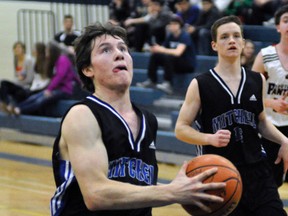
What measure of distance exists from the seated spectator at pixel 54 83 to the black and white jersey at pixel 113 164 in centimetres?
999

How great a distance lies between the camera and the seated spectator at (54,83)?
13.7 meters

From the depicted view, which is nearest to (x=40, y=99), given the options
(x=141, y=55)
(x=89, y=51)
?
(x=141, y=55)

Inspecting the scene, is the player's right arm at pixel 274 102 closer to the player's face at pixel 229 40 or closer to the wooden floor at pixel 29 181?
the player's face at pixel 229 40

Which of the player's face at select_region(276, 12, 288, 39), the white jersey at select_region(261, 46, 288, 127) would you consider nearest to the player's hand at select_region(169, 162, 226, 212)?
the white jersey at select_region(261, 46, 288, 127)

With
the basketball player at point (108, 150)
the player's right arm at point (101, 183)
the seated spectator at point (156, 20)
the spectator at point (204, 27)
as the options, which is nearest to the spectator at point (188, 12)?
the spectator at point (204, 27)

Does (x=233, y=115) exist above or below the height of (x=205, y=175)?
below

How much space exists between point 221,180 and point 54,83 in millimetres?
10433

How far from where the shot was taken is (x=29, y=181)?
1034cm

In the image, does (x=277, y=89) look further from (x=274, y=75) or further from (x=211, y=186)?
(x=211, y=186)

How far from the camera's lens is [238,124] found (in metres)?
5.53

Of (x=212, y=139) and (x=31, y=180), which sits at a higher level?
(x=212, y=139)

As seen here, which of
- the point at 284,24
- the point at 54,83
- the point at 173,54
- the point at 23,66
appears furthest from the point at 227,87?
the point at 23,66

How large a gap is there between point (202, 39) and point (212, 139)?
820 centimetres

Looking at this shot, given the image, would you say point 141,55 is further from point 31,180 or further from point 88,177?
point 88,177
